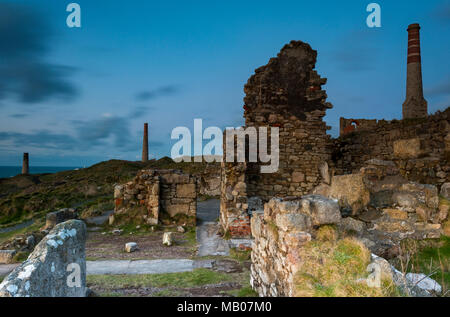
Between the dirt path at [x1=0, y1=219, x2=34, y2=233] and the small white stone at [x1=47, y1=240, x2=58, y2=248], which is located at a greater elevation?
the small white stone at [x1=47, y1=240, x2=58, y2=248]

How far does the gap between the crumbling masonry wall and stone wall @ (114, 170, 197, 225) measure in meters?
1.52

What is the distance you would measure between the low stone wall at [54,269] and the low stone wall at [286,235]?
2.32 metres

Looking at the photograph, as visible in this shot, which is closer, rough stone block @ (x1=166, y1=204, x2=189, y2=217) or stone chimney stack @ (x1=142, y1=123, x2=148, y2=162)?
rough stone block @ (x1=166, y1=204, x2=189, y2=217)

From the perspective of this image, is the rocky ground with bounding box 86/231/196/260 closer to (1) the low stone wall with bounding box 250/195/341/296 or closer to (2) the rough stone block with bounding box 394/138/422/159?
(1) the low stone wall with bounding box 250/195/341/296

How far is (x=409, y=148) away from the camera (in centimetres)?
782

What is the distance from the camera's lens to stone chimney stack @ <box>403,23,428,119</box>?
27936mm

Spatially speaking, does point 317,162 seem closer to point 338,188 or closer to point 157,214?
point 338,188

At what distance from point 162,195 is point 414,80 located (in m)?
28.5

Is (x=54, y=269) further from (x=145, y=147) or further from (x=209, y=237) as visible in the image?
(x=145, y=147)

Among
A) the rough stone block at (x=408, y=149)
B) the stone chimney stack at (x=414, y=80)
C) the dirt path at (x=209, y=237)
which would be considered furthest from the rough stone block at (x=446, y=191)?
the stone chimney stack at (x=414, y=80)

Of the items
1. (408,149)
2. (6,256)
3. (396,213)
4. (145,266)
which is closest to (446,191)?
(396,213)

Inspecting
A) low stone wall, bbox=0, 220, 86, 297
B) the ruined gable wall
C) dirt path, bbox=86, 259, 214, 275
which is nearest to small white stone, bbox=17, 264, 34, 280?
low stone wall, bbox=0, 220, 86, 297

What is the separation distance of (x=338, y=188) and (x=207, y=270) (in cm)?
294
